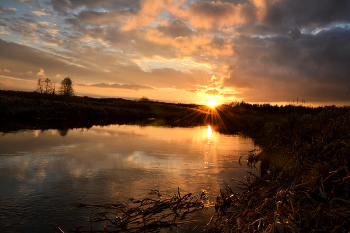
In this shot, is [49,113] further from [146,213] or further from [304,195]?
[304,195]

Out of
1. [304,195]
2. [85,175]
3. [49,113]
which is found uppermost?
[304,195]

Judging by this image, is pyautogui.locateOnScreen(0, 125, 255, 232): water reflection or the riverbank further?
pyautogui.locateOnScreen(0, 125, 255, 232): water reflection

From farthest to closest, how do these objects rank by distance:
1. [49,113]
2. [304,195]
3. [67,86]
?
[67,86] < [49,113] < [304,195]

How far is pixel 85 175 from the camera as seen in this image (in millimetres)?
6000

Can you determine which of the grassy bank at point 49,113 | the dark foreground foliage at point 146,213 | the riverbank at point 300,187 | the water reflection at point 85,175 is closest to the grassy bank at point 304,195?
the riverbank at point 300,187

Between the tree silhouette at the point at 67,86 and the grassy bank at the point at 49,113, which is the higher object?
the tree silhouette at the point at 67,86

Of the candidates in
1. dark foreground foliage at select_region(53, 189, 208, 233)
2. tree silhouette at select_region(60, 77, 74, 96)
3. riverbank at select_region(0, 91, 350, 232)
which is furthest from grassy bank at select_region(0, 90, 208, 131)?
tree silhouette at select_region(60, 77, 74, 96)

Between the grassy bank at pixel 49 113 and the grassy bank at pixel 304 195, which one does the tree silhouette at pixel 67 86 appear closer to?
the grassy bank at pixel 49 113

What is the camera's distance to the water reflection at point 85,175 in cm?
401

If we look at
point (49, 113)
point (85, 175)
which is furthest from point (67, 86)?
point (85, 175)

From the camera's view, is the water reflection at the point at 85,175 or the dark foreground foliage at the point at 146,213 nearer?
the dark foreground foliage at the point at 146,213

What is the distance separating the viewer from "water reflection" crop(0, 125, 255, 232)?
13.1 feet

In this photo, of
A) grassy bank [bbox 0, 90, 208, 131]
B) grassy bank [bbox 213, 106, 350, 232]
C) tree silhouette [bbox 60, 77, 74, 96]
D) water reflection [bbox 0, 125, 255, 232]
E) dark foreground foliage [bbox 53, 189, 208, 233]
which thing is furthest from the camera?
tree silhouette [bbox 60, 77, 74, 96]

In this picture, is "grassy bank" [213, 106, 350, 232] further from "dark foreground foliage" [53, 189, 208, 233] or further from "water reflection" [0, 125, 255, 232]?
"water reflection" [0, 125, 255, 232]
